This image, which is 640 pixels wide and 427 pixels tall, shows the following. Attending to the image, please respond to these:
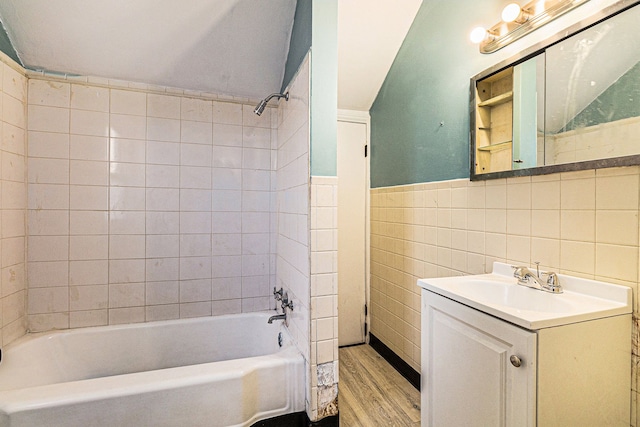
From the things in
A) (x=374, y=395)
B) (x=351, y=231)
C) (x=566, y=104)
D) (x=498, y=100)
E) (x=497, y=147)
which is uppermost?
(x=498, y=100)

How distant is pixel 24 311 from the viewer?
1.91m

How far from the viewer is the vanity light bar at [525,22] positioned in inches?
48.5

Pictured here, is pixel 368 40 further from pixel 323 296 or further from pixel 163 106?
pixel 323 296

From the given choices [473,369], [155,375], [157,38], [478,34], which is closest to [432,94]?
[478,34]

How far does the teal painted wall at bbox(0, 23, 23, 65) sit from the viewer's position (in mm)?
1707

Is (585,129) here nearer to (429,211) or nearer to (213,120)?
(429,211)

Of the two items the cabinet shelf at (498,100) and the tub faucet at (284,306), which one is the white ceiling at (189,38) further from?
the tub faucet at (284,306)

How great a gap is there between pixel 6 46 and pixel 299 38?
67.1 inches

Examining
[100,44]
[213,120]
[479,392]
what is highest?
[100,44]

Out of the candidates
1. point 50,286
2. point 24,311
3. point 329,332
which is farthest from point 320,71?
point 24,311

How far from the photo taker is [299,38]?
1.83 meters

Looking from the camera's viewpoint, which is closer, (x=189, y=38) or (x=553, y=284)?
(x=553, y=284)

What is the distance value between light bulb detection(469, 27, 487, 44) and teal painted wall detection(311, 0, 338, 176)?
2.35 ft

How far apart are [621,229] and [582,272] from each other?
8.3 inches
